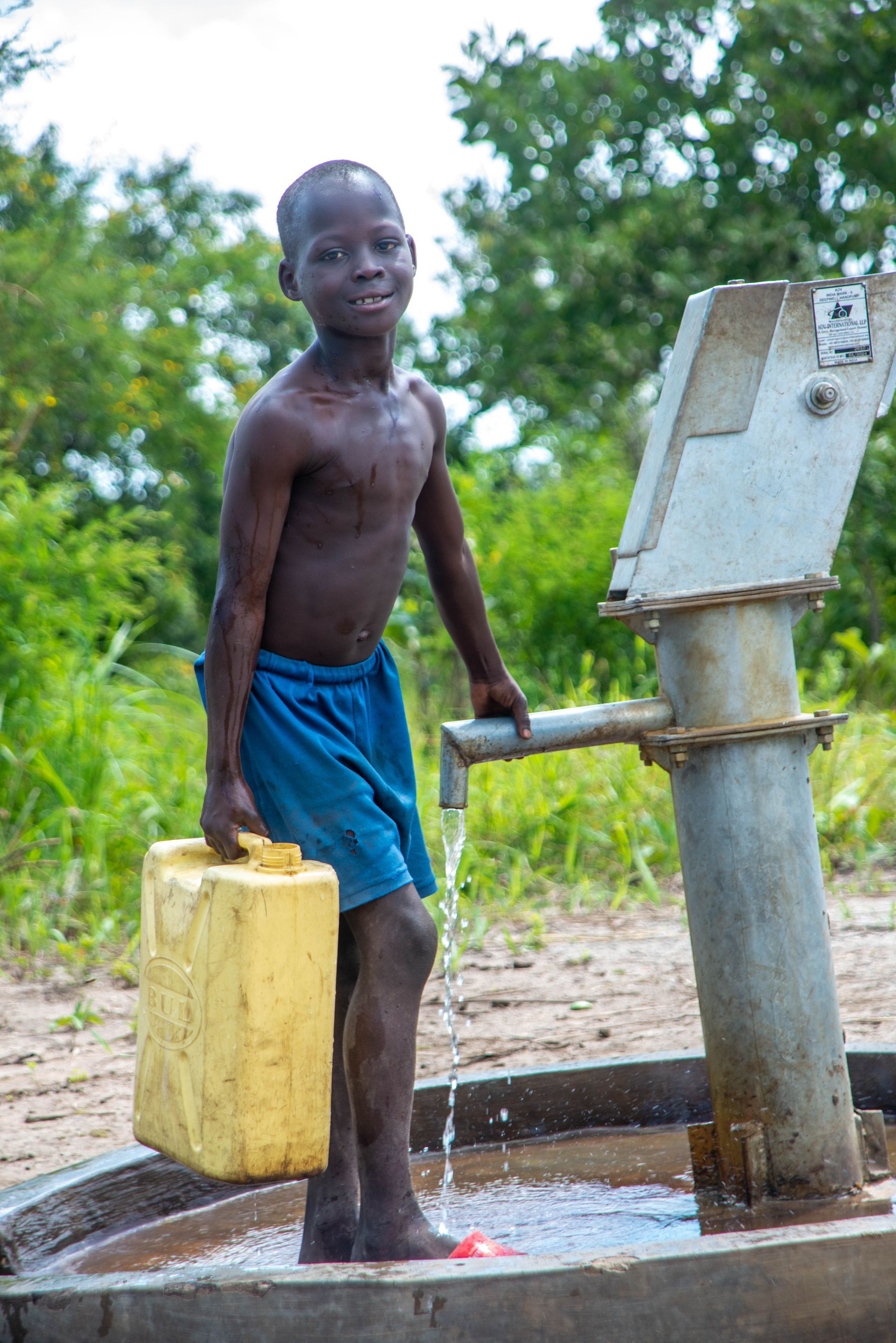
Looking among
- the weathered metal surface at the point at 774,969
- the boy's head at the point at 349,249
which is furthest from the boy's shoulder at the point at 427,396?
the weathered metal surface at the point at 774,969

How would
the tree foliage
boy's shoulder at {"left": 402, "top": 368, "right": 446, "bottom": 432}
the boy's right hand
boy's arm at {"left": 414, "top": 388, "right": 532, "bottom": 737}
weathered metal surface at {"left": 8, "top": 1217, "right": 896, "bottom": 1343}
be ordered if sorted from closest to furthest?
1. weathered metal surface at {"left": 8, "top": 1217, "right": 896, "bottom": 1343}
2. the boy's right hand
3. boy's shoulder at {"left": 402, "top": 368, "right": 446, "bottom": 432}
4. boy's arm at {"left": 414, "top": 388, "right": 532, "bottom": 737}
5. the tree foliage

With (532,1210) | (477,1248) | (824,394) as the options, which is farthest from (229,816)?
(824,394)

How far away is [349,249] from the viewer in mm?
1794

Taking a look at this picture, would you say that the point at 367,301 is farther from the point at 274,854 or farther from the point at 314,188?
the point at 274,854

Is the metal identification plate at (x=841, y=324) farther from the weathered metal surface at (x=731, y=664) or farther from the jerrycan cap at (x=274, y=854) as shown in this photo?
the jerrycan cap at (x=274, y=854)

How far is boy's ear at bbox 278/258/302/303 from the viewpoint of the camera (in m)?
1.87

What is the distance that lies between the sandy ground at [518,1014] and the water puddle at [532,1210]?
13.1 inches

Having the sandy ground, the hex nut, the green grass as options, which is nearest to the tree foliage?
the green grass

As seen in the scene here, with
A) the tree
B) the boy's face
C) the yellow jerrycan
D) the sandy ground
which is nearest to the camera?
the yellow jerrycan

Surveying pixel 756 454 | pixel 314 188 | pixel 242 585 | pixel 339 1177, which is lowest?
pixel 339 1177

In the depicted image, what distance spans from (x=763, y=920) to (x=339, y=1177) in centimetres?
73

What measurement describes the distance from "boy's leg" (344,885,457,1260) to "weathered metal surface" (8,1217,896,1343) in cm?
31

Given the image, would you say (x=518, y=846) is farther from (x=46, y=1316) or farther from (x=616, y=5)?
(x=616, y=5)

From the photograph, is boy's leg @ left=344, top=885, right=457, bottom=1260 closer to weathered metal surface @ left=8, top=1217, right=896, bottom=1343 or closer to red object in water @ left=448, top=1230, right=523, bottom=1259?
red object in water @ left=448, top=1230, right=523, bottom=1259
